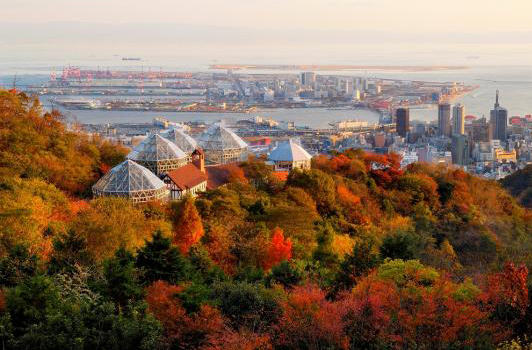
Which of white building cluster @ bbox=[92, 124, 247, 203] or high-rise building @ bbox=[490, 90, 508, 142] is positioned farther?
high-rise building @ bbox=[490, 90, 508, 142]

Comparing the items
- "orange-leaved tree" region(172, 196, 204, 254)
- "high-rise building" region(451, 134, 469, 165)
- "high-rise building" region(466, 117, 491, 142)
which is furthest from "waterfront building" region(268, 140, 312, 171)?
"high-rise building" region(466, 117, 491, 142)

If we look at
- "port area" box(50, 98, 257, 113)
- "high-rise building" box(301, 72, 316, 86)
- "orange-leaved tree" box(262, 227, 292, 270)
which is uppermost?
"high-rise building" box(301, 72, 316, 86)

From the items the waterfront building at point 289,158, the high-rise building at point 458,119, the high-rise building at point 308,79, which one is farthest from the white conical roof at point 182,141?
the high-rise building at point 308,79

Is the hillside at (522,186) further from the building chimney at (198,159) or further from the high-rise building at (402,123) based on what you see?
the high-rise building at (402,123)

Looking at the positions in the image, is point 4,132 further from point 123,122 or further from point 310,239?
point 123,122

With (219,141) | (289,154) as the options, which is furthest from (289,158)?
(219,141)

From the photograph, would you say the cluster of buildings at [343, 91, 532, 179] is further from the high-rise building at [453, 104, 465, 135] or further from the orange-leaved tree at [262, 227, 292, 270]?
the orange-leaved tree at [262, 227, 292, 270]
